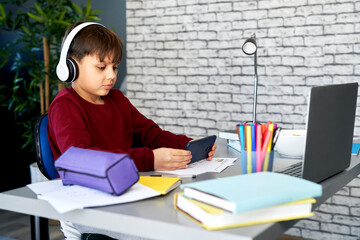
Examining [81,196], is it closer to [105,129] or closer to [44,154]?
[44,154]

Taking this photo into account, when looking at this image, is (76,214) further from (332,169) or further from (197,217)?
(332,169)

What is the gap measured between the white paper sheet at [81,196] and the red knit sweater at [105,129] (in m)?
0.25

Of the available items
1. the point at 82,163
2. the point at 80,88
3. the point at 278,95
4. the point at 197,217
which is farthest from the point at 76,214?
the point at 278,95

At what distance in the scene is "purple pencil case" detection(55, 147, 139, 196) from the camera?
99 cm

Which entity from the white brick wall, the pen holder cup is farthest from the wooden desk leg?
the white brick wall

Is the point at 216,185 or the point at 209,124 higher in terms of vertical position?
the point at 216,185

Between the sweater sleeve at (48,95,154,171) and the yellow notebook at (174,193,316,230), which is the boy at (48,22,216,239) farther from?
the yellow notebook at (174,193,316,230)

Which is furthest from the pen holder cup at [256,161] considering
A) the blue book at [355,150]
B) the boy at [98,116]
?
the blue book at [355,150]

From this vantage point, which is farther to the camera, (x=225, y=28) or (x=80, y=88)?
(x=225, y=28)

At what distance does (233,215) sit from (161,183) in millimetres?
363

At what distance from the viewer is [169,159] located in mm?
1339

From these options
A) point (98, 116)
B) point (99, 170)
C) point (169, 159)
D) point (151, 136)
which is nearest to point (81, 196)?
point (99, 170)

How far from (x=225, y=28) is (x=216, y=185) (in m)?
2.51

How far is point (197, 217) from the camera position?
86 centimetres
